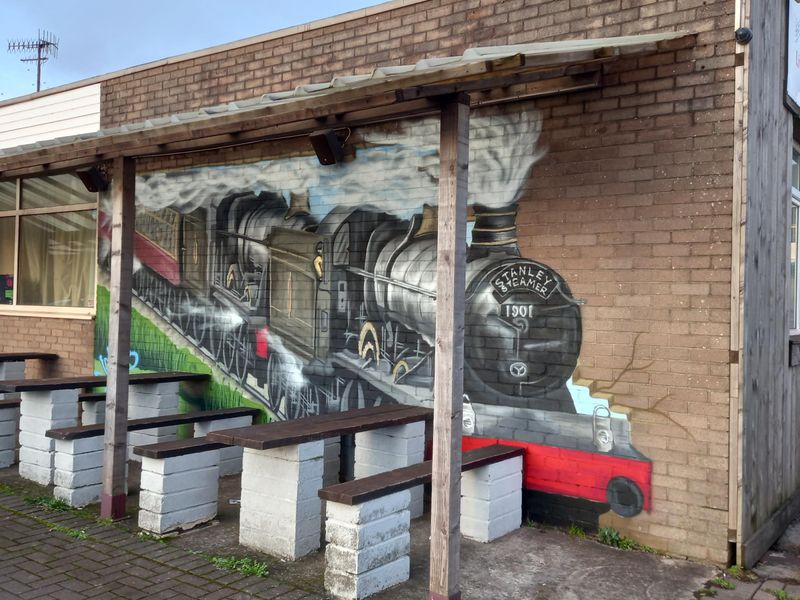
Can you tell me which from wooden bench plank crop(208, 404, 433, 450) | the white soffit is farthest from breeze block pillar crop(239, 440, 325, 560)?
the white soffit

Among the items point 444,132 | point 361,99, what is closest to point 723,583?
point 444,132

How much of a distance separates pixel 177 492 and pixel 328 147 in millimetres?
3193

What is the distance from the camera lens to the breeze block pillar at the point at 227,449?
655 centimetres

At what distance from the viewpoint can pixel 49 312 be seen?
29.9ft

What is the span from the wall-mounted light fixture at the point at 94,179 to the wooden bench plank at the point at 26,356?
2.09 metres

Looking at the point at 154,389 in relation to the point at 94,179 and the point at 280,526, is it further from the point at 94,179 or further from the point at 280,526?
the point at 280,526

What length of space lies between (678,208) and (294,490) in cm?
317

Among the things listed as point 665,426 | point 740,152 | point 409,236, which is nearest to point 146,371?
point 409,236

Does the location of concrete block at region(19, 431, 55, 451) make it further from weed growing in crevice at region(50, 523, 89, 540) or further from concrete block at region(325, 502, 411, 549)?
concrete block at region(325, 502, 411, 549)

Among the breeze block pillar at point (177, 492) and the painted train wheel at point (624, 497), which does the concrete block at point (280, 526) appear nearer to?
the breeze block pillar at point (177, 492)

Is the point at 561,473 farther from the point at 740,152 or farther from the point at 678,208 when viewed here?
the point at 740,152

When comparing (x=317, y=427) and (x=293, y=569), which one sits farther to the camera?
(x=317, y=427)

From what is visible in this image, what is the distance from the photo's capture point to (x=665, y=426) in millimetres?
4980

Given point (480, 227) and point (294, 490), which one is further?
point (480, 227)
